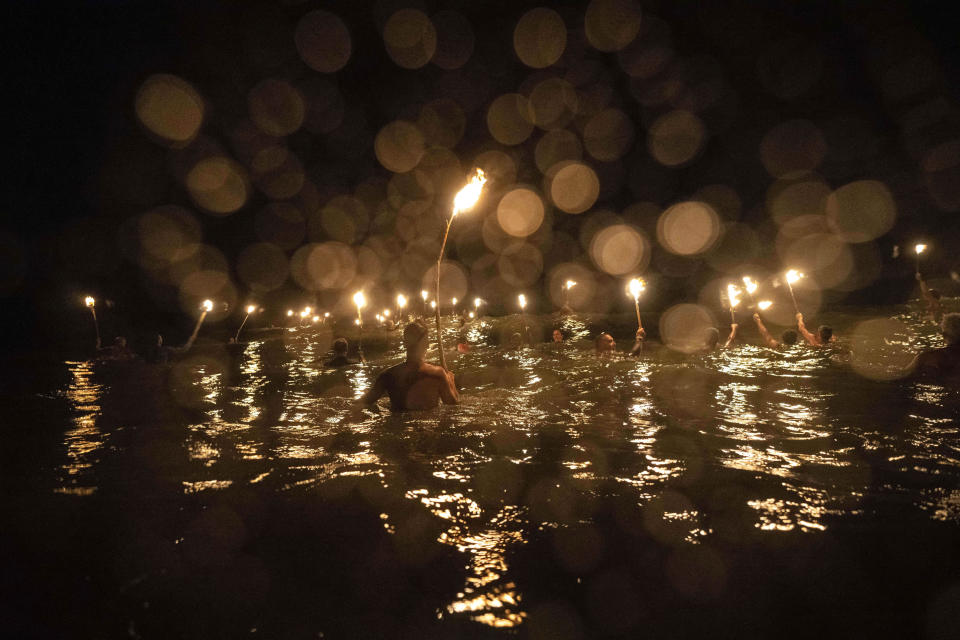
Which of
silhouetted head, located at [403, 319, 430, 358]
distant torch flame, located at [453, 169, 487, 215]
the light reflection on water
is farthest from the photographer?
distant torch flame, located at [453, 169, 487, 215]

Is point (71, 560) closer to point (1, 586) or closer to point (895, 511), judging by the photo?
point (1, 586)

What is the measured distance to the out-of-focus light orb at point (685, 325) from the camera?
22.2 meters

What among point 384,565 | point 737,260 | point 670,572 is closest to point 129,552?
point 384,565

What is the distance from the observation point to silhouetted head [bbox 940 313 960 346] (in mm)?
7719

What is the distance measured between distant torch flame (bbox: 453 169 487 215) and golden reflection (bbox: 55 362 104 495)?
626cm

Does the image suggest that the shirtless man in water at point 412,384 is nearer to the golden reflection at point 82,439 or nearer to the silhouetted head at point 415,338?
the silhouetted head at point 415,338

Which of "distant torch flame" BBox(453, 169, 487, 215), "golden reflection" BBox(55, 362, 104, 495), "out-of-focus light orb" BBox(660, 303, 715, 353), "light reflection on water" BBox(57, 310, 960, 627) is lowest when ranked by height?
"out-of-focus light orb" BBox(660, 303, 715, 353)

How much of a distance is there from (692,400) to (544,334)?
2038 centimetres

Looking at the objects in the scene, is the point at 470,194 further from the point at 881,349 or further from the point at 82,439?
the point at 881,349

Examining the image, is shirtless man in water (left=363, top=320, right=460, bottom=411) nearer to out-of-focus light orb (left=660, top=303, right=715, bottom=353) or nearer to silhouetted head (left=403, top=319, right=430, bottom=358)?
silhouetted head (left=403, top=319, right=430, bottom=358)

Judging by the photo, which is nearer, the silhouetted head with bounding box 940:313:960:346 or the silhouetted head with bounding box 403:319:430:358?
the silhouetted head with bounding box 403:319:430:358

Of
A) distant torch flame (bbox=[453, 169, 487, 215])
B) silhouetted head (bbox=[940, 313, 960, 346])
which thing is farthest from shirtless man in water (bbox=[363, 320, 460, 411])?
silhouetted head (bbox=[940, 313, 960, 346])

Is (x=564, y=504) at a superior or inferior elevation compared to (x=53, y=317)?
inferior

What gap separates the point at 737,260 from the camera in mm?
54594
